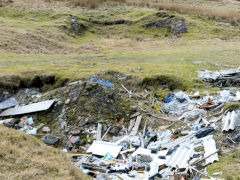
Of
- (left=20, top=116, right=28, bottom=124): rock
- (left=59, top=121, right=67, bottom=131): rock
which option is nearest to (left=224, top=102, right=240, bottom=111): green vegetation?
(left=59, top=121, right=67, bottom=131): rock

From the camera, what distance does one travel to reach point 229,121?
10.4 m

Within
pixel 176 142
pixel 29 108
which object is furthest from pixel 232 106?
pixel 29 108

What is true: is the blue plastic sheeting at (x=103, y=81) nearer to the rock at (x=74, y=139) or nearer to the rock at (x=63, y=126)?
the rock at (x=63, y=126)

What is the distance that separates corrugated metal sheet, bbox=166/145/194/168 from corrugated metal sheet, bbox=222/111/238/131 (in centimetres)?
170

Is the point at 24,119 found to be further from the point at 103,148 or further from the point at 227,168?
the point at 227,168

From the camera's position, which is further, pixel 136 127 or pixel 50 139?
pixel 136 127

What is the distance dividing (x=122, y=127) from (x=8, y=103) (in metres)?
6.36

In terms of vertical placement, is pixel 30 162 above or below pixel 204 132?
above

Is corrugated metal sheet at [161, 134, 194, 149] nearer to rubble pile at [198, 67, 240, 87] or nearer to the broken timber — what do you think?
the broken timber

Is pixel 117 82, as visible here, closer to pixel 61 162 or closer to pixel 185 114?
pixel 185 114

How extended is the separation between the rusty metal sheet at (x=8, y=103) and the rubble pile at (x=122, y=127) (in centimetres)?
5

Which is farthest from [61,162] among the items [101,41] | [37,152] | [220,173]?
[101,41]

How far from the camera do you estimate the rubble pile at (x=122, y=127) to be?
357 inches

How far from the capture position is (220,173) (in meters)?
7.78
